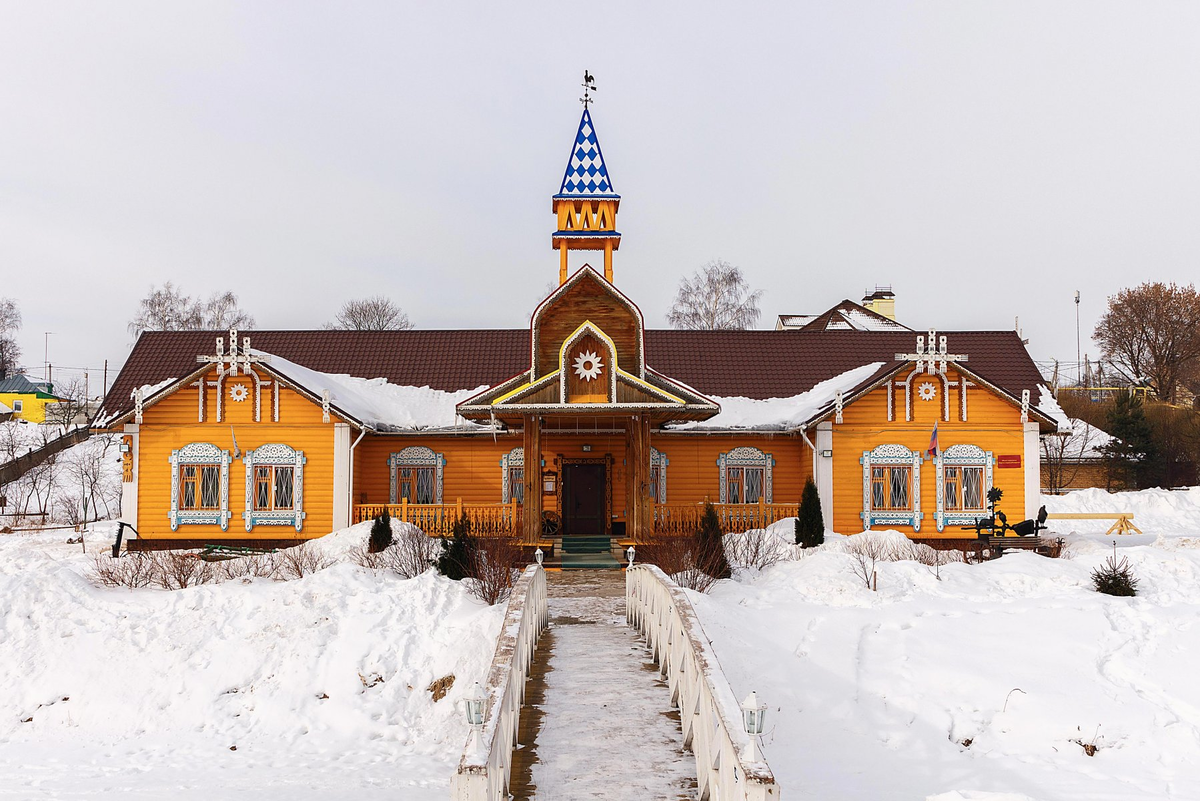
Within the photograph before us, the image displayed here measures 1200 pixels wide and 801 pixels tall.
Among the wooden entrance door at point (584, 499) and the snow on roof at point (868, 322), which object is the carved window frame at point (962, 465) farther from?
the snow on roof at point (868, 322)

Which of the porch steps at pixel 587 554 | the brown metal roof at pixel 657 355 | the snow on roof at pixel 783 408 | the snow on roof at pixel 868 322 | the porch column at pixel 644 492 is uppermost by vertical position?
the snow on roof at pixel 868 322

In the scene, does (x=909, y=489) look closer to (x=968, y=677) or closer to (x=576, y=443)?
(x=576, y=443)

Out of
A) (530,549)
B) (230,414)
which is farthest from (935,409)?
(230,414)

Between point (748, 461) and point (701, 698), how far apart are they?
16.9 meters

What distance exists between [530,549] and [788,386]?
9799 millimetres

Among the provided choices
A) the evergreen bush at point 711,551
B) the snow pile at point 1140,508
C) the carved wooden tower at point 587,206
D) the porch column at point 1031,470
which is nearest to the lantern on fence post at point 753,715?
the evergreen bush at point 711,551

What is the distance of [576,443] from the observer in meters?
24.1

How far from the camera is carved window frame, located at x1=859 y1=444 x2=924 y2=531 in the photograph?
899 inches

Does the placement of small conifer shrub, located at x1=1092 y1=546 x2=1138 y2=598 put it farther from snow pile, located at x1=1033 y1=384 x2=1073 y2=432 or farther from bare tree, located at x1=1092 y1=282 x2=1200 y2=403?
bare tree, located at x1=1092 y1=282 x2=1200 y2=403

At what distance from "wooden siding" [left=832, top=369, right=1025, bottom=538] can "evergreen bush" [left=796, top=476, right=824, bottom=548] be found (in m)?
3.64

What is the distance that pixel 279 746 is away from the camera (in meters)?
10.8

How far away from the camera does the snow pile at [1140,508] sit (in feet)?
96.0

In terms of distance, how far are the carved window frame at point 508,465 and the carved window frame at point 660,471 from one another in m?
3.19

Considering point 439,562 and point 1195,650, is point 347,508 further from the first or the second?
point 1195,650
